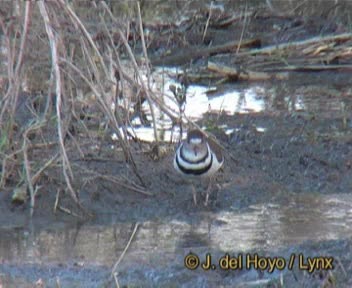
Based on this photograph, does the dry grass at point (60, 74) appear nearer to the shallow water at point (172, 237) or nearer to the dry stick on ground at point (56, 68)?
the dry stick on ground at point (56, 68)

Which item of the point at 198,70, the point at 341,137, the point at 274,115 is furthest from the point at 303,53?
the point at 341,137

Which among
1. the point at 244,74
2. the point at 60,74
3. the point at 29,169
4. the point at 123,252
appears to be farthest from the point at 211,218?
the point at 244,74

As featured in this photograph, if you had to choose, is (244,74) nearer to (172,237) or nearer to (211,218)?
(211,218)

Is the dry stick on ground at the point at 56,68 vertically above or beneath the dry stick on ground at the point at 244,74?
beneath

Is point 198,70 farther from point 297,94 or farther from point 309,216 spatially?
point 309,216

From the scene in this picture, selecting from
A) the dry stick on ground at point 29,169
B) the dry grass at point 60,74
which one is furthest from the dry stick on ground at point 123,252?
the dry stick on ground at point 29,169

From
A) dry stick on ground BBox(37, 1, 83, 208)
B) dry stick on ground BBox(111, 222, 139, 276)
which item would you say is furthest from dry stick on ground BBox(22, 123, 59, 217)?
dry stick on ground BBox(111, 222, 139, 276)

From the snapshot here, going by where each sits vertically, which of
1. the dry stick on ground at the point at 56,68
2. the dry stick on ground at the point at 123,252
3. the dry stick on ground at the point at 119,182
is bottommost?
the dry stick on ground at the point at 123,252

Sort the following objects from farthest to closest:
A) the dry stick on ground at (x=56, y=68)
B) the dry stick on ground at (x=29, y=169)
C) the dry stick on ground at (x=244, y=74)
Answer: the dry stick on ground at (x=244, y=74), the dry stick on ground at (x=29, y=169), the dry stick on ground at (x=56, y=68)

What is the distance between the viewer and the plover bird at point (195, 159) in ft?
28.3

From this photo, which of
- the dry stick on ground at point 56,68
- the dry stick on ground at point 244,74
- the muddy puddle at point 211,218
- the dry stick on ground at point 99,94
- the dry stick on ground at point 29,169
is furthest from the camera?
the dry stick on ground at point 244,74

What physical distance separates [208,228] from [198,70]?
5.40 m

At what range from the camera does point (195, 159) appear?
28.2ft

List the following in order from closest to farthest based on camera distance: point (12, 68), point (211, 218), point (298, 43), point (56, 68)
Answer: point (56, 68)
point (12, 68)
point (211, 218)
point (298, 43)
